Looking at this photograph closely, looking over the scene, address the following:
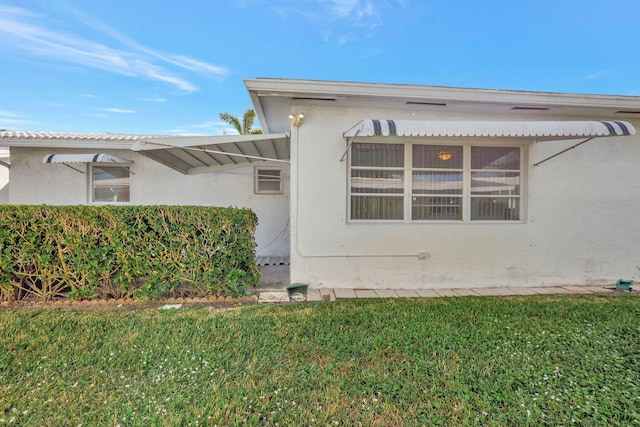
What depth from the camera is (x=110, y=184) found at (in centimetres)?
921

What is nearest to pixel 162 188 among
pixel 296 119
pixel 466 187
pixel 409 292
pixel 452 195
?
pixel 296 119

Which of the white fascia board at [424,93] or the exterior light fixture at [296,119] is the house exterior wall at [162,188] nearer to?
the exterior light fixture at [296,119]

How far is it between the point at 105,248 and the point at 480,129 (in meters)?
7.12

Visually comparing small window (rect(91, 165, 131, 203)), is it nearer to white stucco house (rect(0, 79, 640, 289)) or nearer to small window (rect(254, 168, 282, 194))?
white stucco house (rect(0, 79, 640, 289))

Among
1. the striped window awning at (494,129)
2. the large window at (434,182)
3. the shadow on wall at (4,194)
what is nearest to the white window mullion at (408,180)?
the large window at (434,182)

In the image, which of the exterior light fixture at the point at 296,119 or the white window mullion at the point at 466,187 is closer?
the exterior light fixture at the point at 296,119

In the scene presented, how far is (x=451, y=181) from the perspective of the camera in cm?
657

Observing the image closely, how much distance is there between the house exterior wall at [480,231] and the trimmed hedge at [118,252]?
1594 mm

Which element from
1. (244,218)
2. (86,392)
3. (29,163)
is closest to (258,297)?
(244,218)

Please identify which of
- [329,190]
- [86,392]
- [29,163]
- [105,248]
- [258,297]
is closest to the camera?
[86,392]

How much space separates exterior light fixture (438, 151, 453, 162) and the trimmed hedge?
4.78 metres

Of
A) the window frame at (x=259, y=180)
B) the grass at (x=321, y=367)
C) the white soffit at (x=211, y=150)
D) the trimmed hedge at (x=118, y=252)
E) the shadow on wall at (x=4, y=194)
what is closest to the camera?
the grass at (x=321, y=367)

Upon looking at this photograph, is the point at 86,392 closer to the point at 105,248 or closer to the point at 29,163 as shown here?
the point at 105,248

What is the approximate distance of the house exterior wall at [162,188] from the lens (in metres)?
8.80
